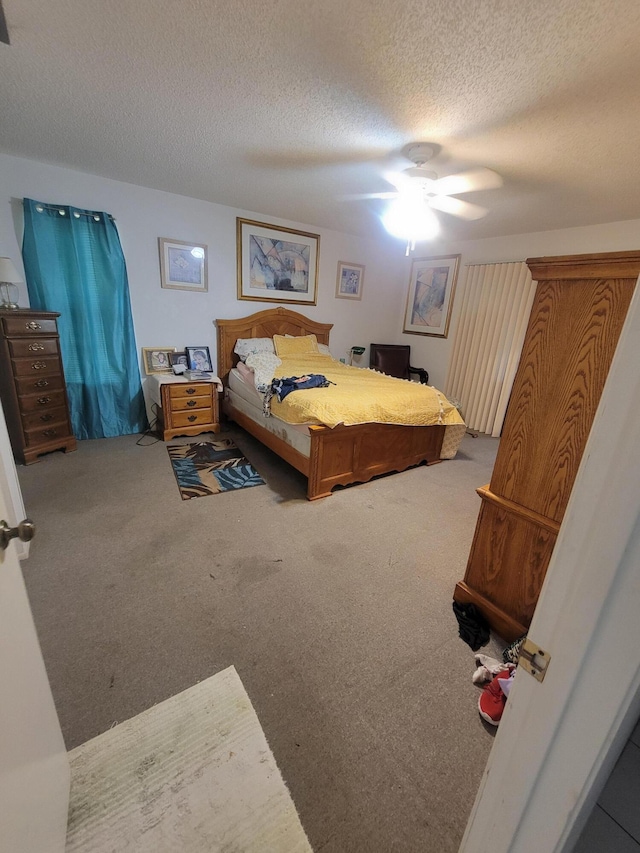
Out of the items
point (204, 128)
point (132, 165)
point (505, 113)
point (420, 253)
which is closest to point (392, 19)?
point (505, 113)

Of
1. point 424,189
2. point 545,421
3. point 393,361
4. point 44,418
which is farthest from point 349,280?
point 545,421

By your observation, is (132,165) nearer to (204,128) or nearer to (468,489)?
(204,128)

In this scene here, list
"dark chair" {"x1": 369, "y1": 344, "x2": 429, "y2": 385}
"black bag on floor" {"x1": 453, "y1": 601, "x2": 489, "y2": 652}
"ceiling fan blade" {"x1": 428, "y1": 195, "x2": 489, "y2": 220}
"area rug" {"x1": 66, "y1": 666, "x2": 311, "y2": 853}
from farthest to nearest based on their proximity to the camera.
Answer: "dark chair" {"x1": 369, "y1": 344, "x2": 429, "y2": 385} → "ceiling fan blade" {"x1": 428, "y1": 195, "x2": 489, "y2": 220} → "black bag on floor" {"x1": 453, "y1": 601, "x2": 489, "y2": 652} → "area rug" {"x1": 66, "y1": 666, "x2": 311, "y2": 853}

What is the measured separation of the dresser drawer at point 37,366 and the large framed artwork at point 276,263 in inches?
77.1

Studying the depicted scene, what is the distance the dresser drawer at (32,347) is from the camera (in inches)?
104

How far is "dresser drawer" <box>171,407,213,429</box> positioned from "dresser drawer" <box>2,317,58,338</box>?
1202 millimetres

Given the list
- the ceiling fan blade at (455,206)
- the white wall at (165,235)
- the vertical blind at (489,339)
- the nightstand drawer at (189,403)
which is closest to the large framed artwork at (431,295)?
the vertical blind at (489,339)

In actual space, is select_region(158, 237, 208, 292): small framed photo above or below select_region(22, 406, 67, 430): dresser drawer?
above

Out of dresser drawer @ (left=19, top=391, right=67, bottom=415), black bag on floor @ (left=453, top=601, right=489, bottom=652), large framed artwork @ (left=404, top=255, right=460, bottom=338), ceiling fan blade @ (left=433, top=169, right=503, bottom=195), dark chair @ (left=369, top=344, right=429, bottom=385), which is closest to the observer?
black bag on floor @ (left=453, top=601, right=489, bottom=652)

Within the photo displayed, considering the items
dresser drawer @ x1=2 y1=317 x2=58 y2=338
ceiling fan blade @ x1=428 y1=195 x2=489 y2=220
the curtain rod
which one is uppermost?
ceiling fan blade @ x1=428 y1=195 x2=489 y2=220

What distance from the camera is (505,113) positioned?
5.58 ft

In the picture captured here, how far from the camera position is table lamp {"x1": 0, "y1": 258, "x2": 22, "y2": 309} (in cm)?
256

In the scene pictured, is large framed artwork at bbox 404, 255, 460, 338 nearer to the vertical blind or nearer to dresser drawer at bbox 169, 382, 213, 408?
the vertical blind

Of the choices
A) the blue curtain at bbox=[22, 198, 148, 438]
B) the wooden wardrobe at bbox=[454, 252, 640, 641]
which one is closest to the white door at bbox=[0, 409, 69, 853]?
the wooden wardrobe at bbox=[454, 252, 640, 641]
